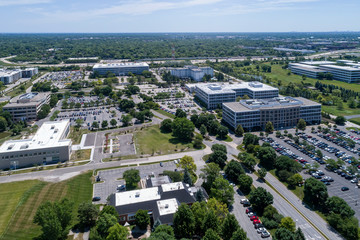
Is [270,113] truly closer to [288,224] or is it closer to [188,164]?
[188,164]

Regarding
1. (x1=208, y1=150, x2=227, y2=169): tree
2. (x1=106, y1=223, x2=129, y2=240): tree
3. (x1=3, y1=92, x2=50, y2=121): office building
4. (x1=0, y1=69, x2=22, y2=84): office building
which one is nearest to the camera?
(x1=106, y1=223, x2=129, y2=240): tree

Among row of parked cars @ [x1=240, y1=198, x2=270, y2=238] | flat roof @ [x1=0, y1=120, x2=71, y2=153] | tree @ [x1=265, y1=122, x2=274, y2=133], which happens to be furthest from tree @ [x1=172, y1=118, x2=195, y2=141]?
row of parked cars @ [x1=240, y1=198, x2=270, y2=238]

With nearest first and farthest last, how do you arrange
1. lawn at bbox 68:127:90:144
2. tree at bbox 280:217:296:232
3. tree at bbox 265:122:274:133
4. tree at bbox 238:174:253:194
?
tree at bbox 280:217:296:232
tree at bbox 238:174:253:194
lawn at bbox 68:127:90:144
tree at bbox 265:122:274:133

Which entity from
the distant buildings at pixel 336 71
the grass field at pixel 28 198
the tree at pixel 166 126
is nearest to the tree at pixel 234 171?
the grass field at pixel 28 198

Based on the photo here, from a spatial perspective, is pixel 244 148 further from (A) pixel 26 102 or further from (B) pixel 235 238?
(A) pixel 26 102

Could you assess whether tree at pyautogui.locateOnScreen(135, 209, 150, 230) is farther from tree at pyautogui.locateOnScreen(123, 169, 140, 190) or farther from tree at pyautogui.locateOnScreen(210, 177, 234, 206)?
tree at pyautogui.locateOnScreen(210, 177, 234, 206)

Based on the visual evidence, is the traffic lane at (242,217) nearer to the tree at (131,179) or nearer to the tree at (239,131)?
the tree at (131,179)
